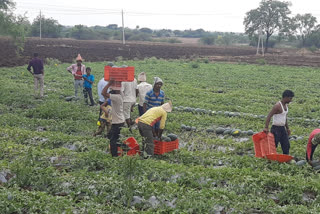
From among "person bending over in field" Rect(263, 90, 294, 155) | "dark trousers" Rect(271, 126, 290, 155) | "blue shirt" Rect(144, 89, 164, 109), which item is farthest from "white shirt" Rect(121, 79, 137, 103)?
"dark trousers" Rect(271, 126, 290, 155)

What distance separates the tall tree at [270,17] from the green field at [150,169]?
5505cm

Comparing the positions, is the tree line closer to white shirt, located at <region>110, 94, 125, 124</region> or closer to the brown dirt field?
the brown dirt field

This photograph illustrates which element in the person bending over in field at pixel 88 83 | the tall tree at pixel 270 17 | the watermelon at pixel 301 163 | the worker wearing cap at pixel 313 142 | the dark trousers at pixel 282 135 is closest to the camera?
the worker wearing cap at pixel 313 142

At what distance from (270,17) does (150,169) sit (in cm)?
6412

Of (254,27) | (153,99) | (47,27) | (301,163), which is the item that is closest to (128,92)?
(153,99)

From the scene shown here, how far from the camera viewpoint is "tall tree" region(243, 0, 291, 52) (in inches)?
2591

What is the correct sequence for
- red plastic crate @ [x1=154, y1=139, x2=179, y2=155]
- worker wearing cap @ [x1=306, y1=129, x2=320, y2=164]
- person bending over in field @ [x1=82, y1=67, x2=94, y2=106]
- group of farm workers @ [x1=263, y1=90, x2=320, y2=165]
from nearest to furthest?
worker wearing cap @ [x1=306, y1=129, x2=320, y2=164], group of farm workers @ [x1=263, y1=90, x2=320, y2=165], red plastic crate @ [x1=154, y1=139, x2=179, y2=155], person bending over in field @ [x1=82, y1=67, x2=94, y2=106]

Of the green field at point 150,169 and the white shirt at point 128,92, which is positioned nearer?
the green field at point 150,169

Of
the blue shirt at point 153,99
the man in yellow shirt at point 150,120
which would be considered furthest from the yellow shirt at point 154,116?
the blue shirt at point 153,99

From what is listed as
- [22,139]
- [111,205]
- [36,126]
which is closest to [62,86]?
[36,126]

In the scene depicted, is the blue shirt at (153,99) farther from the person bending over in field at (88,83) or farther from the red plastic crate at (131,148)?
the person bending over in field at (88,83)

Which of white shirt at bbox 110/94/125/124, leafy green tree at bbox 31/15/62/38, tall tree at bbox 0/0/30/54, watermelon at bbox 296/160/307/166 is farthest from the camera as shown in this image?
leafy green tree at bbox 31/15/62/38

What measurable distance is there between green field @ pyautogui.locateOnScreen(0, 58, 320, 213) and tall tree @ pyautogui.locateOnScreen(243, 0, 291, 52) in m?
55.1

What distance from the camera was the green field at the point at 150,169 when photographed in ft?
19.8
